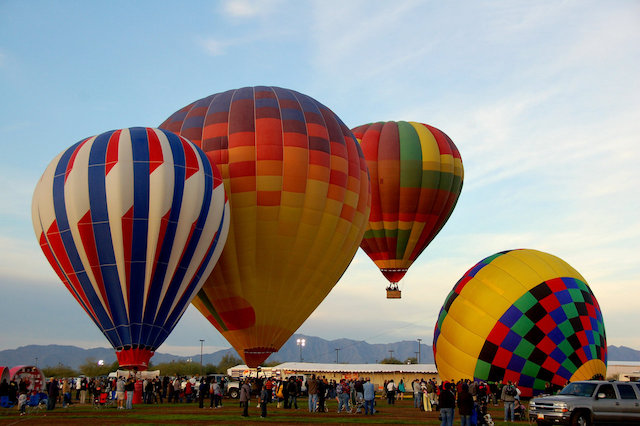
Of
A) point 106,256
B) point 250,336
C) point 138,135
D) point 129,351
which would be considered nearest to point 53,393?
point 129,351

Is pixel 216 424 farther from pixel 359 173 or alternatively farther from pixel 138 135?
pixel 359 173

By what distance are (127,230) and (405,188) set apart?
18.7m

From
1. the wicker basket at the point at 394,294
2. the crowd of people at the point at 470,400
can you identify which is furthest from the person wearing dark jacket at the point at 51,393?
the wicker basket at the point at 394,294

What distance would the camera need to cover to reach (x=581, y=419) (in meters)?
15.1

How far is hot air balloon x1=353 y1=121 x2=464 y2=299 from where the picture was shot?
35.5 meters

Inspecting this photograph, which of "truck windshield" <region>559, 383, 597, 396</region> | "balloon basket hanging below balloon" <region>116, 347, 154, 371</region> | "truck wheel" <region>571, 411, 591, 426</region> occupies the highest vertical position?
"balloon basket hanging below balloon" <region>116, 347, 154, 371</region>

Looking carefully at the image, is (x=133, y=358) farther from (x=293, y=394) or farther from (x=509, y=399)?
(x=509, y=399)

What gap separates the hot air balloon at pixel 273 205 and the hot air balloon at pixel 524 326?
5.41 meters

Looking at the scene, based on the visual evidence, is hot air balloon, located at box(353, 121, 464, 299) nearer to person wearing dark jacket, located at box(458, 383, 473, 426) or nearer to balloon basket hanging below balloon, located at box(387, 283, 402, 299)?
balloon basket hanging below balloon, located at box(387, 283, 402, 299)

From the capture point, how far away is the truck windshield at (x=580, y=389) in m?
15.6

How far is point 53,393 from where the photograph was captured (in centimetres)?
2181

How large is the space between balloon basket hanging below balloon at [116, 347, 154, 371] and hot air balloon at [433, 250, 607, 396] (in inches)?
411

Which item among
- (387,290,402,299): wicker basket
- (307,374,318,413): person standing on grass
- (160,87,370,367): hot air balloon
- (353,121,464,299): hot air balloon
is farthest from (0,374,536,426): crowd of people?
(353,121,464,299): hot air balloon

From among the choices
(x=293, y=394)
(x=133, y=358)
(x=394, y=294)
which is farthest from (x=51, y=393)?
(x=394, y=294)
